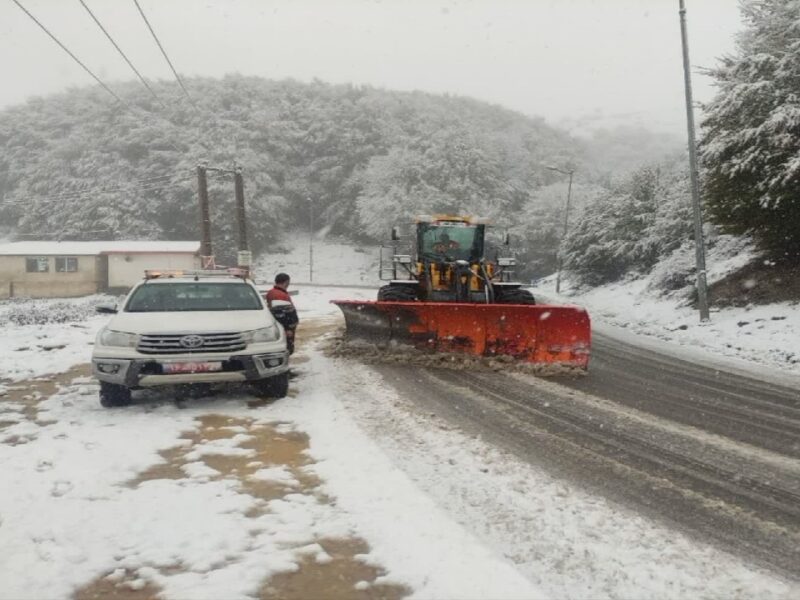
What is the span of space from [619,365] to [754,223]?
24.2 feet

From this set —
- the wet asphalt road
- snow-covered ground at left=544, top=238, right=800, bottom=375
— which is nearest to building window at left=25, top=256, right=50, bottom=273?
snow-covered ground at left=544, top=238, right=800, bottom=375

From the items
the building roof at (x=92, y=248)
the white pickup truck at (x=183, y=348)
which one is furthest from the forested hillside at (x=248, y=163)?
the white pickup truck at (x=183, y=348)

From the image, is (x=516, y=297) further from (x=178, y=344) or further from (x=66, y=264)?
(x=66, y=264)

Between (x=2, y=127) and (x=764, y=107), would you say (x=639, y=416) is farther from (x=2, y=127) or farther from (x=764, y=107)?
(x=2, y=127)

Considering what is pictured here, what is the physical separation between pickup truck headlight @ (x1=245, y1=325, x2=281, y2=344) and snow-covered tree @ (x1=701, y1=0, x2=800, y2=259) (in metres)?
11.2

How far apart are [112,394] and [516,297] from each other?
745 cm

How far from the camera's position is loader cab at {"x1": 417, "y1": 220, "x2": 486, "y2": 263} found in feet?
41.9

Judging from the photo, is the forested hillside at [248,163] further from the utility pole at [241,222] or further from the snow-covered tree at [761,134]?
the snow-covered tree at [761,134]

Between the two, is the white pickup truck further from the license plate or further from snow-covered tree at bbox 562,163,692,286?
snow-covered tree at bbox 562,163,692,286

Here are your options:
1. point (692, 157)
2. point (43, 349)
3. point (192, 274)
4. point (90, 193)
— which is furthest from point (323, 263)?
point (192, 274)

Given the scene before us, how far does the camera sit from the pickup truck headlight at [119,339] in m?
Answer: 6.21

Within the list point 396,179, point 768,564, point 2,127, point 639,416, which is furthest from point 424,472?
point 2,127

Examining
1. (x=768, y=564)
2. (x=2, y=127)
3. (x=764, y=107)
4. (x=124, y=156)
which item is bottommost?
(x=768, y=564)

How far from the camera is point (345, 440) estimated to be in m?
5.21
